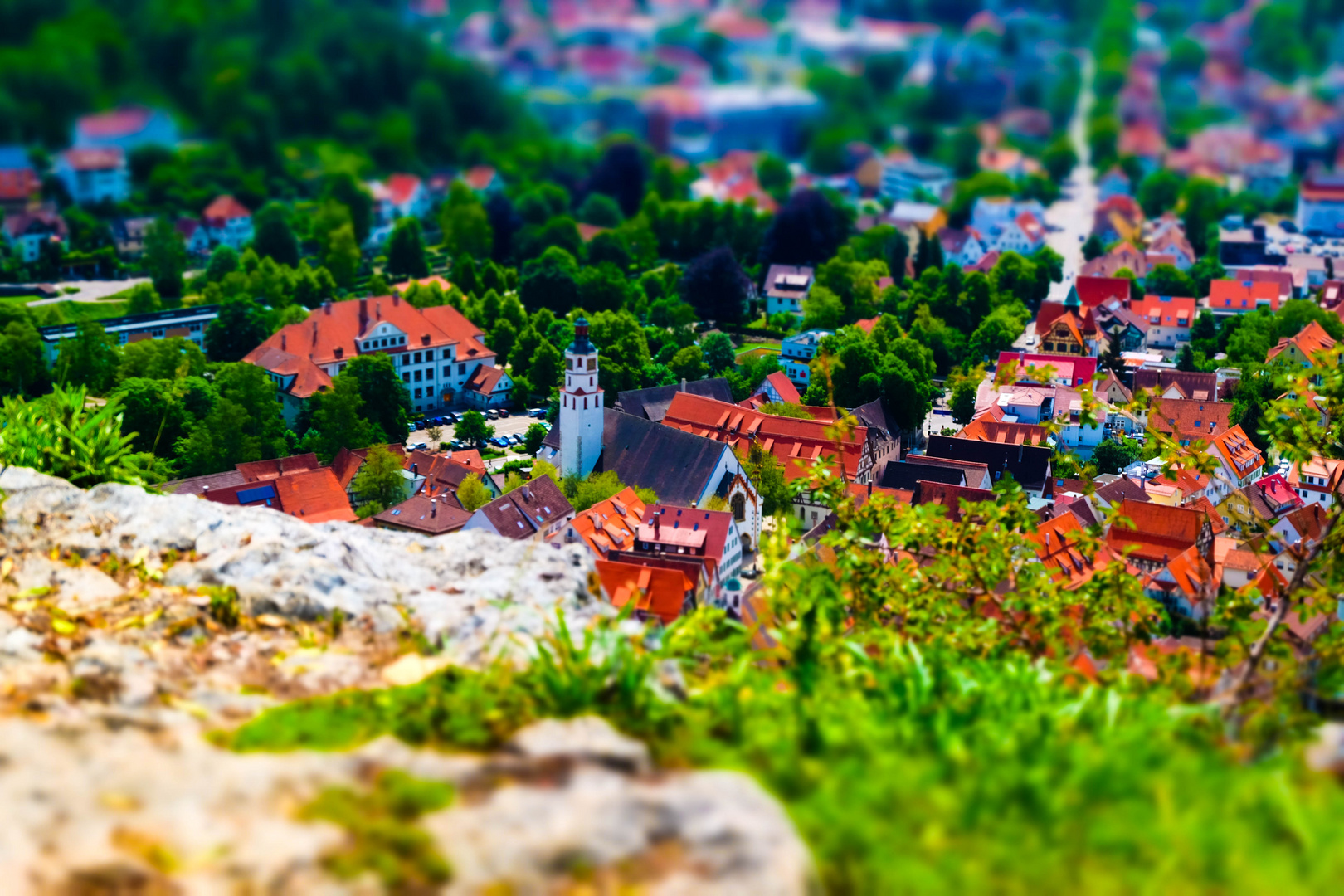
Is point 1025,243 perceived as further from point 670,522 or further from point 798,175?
point 670,522

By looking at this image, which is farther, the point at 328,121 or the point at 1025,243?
the point at 328,121

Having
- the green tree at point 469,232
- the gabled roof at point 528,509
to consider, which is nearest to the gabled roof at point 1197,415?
the gabled roof at point 528,509

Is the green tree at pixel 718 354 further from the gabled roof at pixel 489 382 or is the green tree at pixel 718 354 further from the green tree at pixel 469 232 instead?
the green tree at pixel 469 232

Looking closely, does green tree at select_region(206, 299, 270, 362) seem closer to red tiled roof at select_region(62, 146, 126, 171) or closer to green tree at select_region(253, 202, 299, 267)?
green tree at select_region(253, 202, 299, 267)

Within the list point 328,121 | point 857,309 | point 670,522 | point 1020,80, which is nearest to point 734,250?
point 857,309

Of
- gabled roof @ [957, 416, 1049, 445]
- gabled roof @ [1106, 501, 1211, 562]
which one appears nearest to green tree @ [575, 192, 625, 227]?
gabled roof @ [957, 416, 1049, 445]
